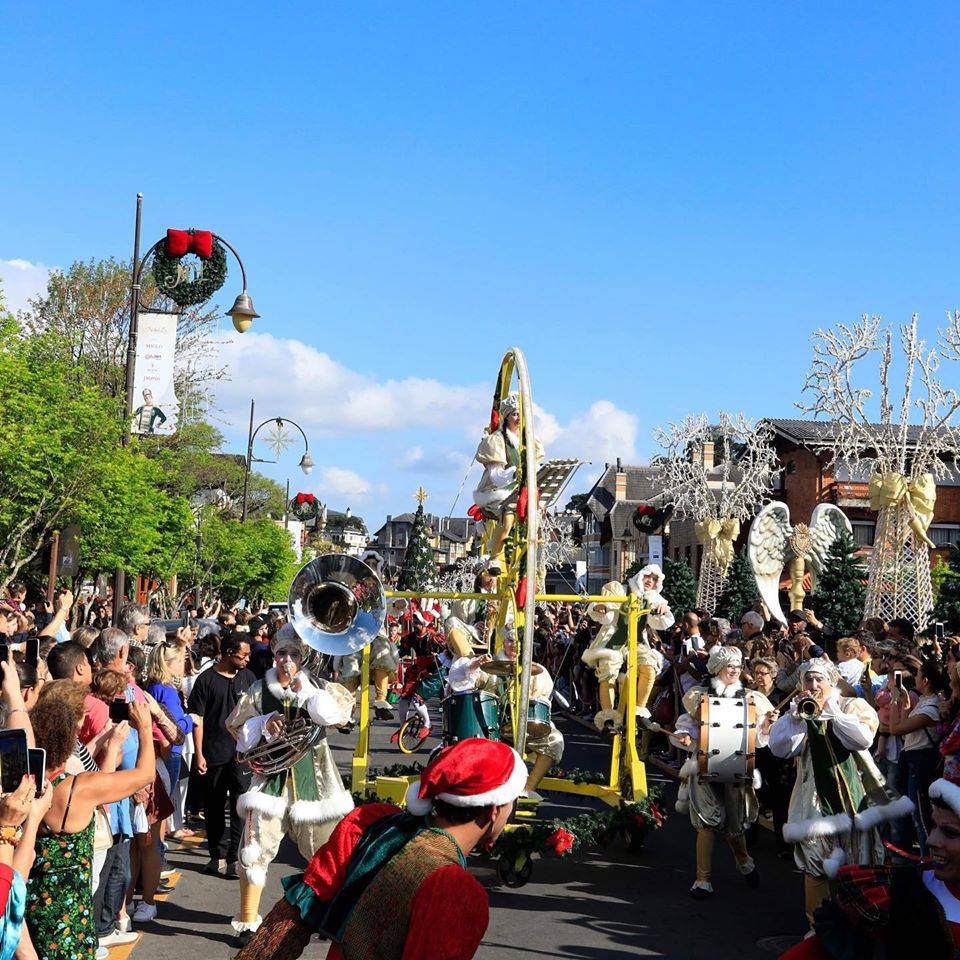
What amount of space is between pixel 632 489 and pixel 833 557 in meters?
49.2

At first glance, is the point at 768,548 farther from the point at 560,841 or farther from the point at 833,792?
the point at 833,792

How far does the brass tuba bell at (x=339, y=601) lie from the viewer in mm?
8547

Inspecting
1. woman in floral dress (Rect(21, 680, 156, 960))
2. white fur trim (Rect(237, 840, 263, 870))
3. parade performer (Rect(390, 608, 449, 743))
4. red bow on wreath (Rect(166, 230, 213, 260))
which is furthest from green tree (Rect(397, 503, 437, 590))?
woman in floral dress (Rect(21, 680, 156, 960))

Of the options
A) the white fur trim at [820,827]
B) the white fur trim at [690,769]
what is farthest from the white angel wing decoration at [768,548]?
the white fur trim at [820,827]

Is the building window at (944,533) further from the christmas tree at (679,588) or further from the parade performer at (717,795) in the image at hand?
the parade performer at (717,795)

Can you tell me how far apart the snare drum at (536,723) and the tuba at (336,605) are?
1477 millimetres

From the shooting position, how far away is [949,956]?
8.64ft

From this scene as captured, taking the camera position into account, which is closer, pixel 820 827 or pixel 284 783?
pixel 820 827

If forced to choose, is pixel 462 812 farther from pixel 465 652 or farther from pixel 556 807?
pixel 556 807

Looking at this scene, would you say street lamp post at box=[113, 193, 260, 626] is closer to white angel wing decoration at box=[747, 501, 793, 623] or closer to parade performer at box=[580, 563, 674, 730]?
parade performer at box=[580, 563, 674, 730]

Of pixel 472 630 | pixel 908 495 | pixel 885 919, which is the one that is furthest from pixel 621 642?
pixel 908 495

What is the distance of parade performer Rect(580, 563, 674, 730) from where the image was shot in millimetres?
11578

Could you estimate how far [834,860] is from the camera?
6.87 meters

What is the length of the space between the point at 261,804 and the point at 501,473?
9.72ft
